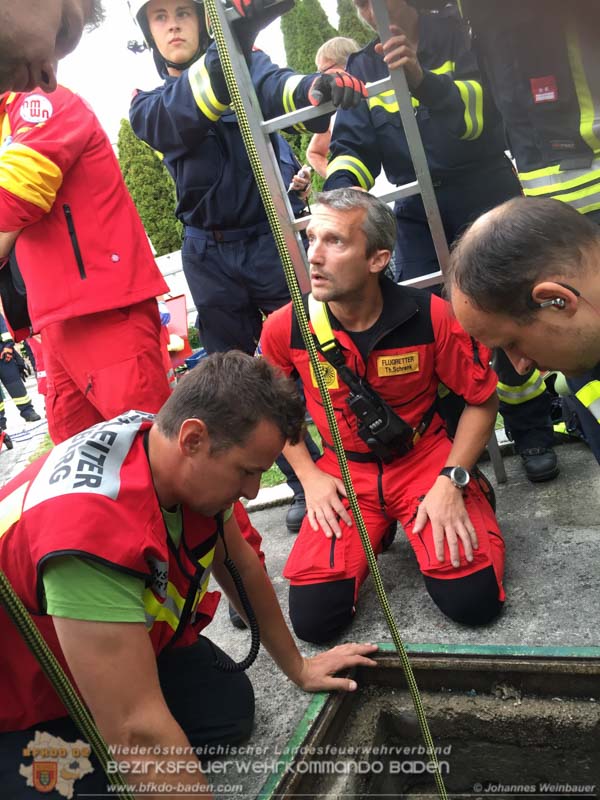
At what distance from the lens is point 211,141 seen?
3.18 m

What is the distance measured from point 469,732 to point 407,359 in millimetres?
1296

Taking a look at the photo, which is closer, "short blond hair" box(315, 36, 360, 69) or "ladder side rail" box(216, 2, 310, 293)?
"ladder side rail" box(216, 2, 310, 293)

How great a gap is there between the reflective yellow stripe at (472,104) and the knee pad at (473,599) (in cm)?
185

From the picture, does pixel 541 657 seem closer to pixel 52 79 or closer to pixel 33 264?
pixel 52 79

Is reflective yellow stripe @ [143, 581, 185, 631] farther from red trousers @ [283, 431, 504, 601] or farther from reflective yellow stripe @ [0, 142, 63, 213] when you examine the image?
reflective yellow stripe @ [0, 142, 63, 213]

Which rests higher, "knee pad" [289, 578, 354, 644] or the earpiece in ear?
the earpiece in ear

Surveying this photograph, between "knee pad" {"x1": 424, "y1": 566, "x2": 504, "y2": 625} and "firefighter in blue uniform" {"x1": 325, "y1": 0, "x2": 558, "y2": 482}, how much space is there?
3.21 ft

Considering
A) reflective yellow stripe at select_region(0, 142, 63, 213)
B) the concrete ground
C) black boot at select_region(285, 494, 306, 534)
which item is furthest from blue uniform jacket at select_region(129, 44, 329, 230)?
the concrete ground

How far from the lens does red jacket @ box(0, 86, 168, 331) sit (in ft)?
8.18

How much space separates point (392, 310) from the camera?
8.83 ft

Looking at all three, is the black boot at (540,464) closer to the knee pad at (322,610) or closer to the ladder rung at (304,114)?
the knee pad at (322,610)

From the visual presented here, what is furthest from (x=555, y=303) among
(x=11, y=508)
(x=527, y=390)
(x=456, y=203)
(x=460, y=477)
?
(x=456, y=203)

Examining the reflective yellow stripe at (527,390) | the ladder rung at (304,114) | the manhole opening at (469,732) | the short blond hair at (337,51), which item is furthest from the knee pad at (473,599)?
the short blond hair at (337,51)

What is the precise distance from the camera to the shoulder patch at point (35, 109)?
2.49 m
